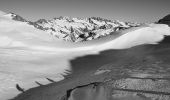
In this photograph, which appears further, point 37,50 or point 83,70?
point 37,50

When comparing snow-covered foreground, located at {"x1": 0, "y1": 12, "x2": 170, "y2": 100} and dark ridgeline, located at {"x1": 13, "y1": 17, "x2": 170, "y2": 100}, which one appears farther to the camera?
snow-covered foreground, located at {"x1": 0, "y1": 12, "x2": 170, "y2": 100}

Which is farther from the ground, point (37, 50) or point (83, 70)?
point (37, 50)

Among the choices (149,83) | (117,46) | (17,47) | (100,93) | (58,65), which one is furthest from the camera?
(117,46)

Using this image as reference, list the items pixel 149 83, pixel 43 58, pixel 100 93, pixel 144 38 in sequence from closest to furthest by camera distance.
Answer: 1. pixel 100 93
2. pixel 149 83
3. pixel 43 58
4. pixel 144 38

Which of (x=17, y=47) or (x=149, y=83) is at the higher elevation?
(x=17, y=47)

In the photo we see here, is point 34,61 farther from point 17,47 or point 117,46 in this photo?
point 117,46

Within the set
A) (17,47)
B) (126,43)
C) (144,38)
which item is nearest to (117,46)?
(126,43)

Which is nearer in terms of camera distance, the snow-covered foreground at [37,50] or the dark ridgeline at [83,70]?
the dark ridgeline at [83,70]

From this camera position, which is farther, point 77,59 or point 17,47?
Answer: point 17,47
